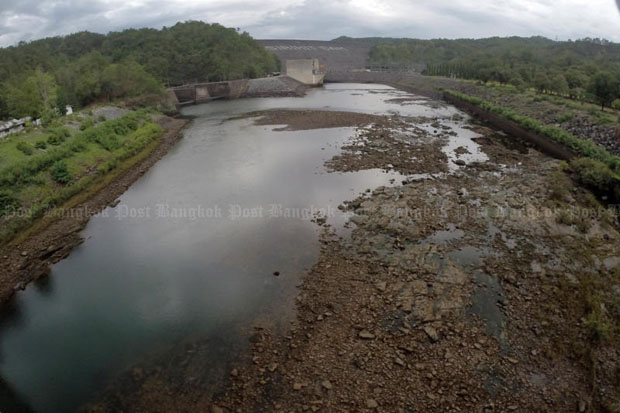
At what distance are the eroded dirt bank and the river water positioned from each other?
0.78 m

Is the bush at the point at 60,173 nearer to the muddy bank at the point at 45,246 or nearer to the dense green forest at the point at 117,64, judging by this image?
the muddy bank at the point at 45,246

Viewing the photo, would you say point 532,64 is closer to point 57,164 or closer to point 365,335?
point 365,335

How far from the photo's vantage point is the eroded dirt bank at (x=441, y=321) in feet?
26.7

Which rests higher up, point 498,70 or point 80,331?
point 498,70

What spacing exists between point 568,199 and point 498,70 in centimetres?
4586

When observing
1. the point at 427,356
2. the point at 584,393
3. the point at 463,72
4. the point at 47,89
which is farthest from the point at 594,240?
the point at 463,72

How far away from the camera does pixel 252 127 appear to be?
37875 mm

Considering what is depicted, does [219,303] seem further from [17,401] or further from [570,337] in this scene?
[570,337]

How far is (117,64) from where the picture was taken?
4794 cm

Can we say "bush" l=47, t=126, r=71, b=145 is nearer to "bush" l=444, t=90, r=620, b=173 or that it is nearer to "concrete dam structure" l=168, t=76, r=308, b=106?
"concrete dam structure" l=168, t=76, r=308, b=106

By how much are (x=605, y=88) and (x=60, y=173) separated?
41892mm

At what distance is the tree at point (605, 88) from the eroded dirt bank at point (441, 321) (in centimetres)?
1943

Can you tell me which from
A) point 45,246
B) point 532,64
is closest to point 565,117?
point 45,246

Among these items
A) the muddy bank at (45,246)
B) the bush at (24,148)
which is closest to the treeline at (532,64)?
the muddy bank at (45,246)
